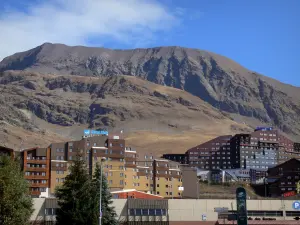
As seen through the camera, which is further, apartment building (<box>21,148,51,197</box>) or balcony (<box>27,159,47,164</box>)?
balcony (<box>27,159,47,164</box>)

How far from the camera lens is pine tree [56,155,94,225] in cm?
5572

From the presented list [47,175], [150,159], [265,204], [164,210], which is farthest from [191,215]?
[150,159]

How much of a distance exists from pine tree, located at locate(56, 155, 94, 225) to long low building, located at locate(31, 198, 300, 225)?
2620 centimetres

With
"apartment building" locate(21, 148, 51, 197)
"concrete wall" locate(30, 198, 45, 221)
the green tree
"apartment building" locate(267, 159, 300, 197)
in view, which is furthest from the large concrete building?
the green tree

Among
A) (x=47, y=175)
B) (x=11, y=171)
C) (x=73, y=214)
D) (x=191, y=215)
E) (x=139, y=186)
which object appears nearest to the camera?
(x=11, y=171)

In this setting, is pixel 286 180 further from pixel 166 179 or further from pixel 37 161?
pixel 37 161

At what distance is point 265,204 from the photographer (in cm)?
9194

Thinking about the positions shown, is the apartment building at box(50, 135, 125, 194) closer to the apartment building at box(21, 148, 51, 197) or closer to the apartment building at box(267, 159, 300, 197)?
the apartment building at box(21, 148, 51, 197)

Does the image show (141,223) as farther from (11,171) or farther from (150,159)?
(150,159)

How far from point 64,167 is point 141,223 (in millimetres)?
59045

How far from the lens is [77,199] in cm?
5578

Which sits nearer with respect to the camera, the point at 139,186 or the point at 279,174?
the point at 139,186

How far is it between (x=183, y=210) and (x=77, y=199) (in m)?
35.8

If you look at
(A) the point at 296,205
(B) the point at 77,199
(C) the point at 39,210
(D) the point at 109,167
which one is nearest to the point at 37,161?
(D) the point at 109,167
